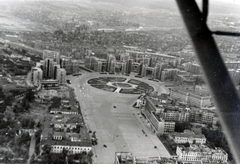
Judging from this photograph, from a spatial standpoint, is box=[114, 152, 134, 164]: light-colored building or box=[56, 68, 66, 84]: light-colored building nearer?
box=[114, 152, 134, 164]: light-colored building

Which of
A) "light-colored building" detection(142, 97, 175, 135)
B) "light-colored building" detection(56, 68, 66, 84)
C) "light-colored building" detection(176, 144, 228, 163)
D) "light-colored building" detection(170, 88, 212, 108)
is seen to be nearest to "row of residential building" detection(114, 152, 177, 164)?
"light-colored building" detection(176, 144, 228, 163)

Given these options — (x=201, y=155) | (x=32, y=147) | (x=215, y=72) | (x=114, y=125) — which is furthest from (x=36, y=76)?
(x=215, y=72)

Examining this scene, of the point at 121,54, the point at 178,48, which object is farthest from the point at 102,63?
the point at 178,48

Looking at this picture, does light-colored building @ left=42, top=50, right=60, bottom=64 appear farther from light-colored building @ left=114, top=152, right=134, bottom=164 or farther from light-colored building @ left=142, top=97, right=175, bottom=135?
light-colored building @ left=114, top=152, right=134, bottom=164

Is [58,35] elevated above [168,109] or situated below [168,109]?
above

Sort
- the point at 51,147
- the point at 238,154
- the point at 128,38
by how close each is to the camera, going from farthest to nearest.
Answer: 1. the point at 128,38
2. the point at 51,147
3. the point at 238,154

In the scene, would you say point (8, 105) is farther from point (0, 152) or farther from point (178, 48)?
point (178, 48)
